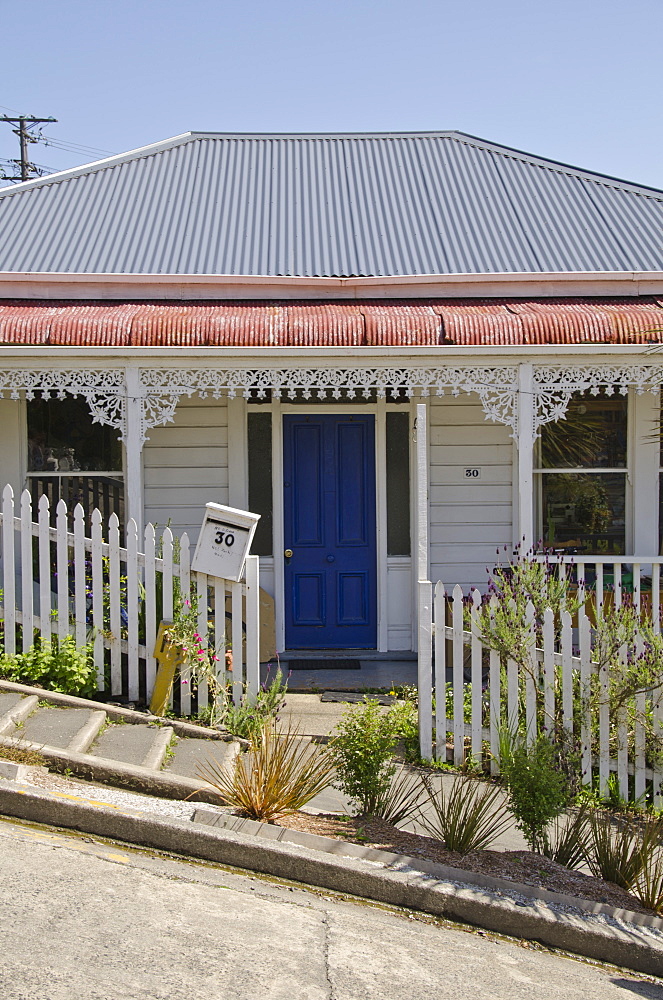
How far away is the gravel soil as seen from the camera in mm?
4340

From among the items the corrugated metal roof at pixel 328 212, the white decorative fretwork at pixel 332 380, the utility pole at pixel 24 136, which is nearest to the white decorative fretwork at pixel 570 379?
the white decorative fretwork at pixel 332 380

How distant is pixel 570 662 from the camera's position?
5.52m

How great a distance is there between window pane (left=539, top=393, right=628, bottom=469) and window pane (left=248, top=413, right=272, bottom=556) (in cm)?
272

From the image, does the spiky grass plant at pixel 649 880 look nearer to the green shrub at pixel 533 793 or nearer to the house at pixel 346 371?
the green shrub at pixel 533 793

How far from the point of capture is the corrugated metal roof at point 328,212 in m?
10.4

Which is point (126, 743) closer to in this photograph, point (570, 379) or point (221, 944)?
point (221, 944)

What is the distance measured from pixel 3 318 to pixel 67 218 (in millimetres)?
3401

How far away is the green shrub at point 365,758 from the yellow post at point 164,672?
5.41 ft

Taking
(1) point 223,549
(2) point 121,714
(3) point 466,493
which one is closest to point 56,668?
(2) point 121,714

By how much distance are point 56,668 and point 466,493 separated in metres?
4.63

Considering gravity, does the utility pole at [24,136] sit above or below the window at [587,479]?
above

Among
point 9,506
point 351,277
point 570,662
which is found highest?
point 351,277

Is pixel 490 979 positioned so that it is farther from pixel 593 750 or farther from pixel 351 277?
pixel 351 277

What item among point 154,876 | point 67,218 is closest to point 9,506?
Result: point 154,876
